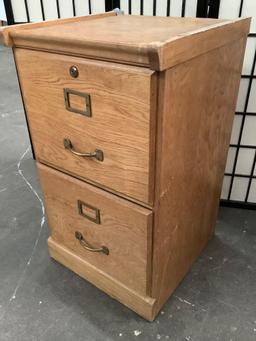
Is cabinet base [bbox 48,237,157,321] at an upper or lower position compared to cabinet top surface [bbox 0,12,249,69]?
lower

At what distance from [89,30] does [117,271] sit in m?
0.68

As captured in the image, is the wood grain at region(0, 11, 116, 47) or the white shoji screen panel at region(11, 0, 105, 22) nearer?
the wood grain at region(0, 11, 116, 47)

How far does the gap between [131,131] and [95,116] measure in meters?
0.10

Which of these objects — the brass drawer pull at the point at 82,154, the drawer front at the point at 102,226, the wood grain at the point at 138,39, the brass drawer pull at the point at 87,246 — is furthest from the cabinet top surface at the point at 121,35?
the brass drawer pull at the point at 87,246

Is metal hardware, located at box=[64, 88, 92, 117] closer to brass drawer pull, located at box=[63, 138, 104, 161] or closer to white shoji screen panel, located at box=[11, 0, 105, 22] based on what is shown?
brass drawer pull, located at box=[63, 138, 104, 161]

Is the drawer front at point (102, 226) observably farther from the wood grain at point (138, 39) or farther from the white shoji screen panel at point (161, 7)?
the white shoji screen panel at point (161, 7)

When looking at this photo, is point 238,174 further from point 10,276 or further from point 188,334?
point 10,276

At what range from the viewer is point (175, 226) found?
896 mm

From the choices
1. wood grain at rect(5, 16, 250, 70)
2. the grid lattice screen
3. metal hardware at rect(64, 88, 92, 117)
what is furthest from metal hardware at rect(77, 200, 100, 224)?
the grid lattice screen

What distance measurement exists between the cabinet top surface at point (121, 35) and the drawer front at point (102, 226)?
355 mm

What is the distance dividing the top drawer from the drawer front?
52 millimetres

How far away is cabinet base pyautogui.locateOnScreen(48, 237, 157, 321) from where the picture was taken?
3.16ft

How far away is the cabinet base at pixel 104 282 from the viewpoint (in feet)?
3.16

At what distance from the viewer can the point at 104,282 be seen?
3.42 ft
